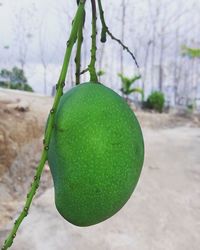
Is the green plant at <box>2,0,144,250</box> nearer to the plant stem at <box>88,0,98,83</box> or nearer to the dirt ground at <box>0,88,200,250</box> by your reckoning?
the plant stem at <box>88,0,98,83</box>

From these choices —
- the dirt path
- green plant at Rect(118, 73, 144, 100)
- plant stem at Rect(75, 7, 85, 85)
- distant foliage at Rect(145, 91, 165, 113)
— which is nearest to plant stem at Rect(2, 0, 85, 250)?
plant stem at Rect(75, 7, 85, 85)

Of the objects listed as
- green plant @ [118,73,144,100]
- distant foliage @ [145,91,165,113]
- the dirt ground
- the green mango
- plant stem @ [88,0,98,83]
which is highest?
plant stem @ [88,0,98,83]

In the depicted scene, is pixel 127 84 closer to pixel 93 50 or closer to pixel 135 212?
pixel 135 212

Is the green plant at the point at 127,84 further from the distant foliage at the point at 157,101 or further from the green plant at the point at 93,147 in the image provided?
the green plant at the point at 93,147

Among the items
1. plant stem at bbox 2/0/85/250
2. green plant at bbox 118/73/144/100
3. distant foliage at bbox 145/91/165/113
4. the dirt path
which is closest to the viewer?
plant stem at bbox 2/0/85/250

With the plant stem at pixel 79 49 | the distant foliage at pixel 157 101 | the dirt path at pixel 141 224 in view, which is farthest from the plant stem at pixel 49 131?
the distant foliage at pixel 157 101

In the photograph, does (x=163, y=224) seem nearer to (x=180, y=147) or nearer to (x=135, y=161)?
(x=180, y=147)

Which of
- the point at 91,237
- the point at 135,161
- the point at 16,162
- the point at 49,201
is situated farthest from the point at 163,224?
the point at 135,161

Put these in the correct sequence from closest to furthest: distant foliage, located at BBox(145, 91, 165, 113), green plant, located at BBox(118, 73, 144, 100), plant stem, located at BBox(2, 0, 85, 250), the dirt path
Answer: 1. plant stem, located at BBox(2, 0, 85, 250)
2. the dirt path
3. green plant, located at BBox(118, 73, 144, 100)
4. distant foliage, located at BBox(145, 91, 165, 113)
